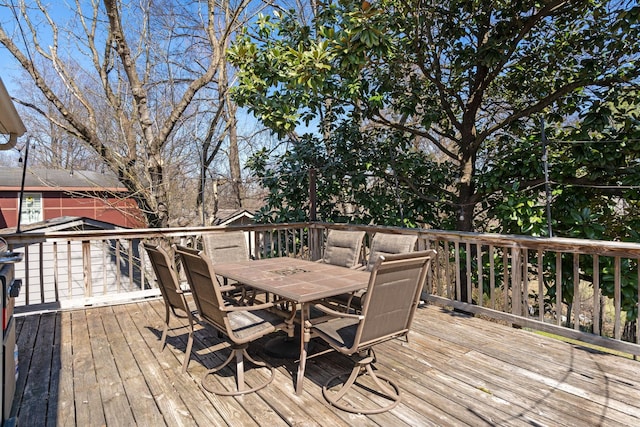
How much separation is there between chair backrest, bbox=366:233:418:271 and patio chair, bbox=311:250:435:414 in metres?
1.17

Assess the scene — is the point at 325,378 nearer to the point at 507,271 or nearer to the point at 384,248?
the point at 384,248

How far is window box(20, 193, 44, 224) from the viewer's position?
16125mm

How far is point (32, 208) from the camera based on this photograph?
1623 cm

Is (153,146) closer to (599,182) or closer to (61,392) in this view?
(61,392)

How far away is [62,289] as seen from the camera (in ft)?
35.4

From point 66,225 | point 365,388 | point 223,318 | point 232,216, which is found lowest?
point 365,388

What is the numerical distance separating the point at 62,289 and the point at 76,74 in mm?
5915

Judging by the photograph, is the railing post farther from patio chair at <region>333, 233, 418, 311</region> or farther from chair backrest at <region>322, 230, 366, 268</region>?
patio chair at <region>333, 233, 418, 311</region>

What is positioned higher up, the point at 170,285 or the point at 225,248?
the point at 225,248

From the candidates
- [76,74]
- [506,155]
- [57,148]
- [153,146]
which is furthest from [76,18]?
[506,155]

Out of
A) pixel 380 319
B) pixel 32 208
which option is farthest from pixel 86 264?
pixel 32 208

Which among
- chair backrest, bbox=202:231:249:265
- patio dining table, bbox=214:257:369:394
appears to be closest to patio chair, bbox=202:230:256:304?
chair backrest, bbox=202:231:249:265

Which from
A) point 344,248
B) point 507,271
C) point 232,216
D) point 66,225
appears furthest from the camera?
point 232,216

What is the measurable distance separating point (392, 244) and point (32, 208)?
17.9 meters
